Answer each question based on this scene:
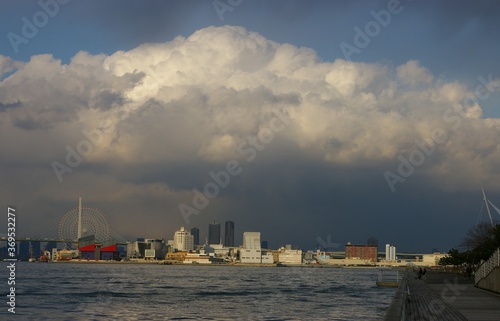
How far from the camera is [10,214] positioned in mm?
30516

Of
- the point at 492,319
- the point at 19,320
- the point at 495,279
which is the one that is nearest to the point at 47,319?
the point at 19,320

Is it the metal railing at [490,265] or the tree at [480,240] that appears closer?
the metal railing at [490,265]

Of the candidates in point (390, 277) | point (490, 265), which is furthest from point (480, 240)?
point (490, 265)

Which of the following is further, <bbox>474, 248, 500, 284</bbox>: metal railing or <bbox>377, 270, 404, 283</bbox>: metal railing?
<bbox>377, 270, 404, 283</bbox>: metal railing

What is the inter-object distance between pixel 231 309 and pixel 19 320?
1551 cm

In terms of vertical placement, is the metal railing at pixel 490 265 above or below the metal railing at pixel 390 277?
above

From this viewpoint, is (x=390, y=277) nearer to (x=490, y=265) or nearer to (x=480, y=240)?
(x=480, y=240)

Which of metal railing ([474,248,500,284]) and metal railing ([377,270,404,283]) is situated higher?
metal railing ([474,248,500,284])

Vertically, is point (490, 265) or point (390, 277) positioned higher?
point (490, 265)

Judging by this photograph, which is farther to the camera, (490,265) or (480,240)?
(480,240)

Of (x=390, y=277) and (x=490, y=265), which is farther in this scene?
(x=390, y=277)

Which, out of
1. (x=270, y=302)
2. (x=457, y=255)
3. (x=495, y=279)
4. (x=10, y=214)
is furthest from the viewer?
(x=457, y=255)

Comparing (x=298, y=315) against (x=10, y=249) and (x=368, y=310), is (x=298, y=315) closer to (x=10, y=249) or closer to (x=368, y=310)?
(x=368, y=310)

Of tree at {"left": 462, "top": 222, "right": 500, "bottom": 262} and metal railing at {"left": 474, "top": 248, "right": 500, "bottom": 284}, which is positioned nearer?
metal railing at {"left": 474, "top": 248, "right": 500, "bottom": 284}
